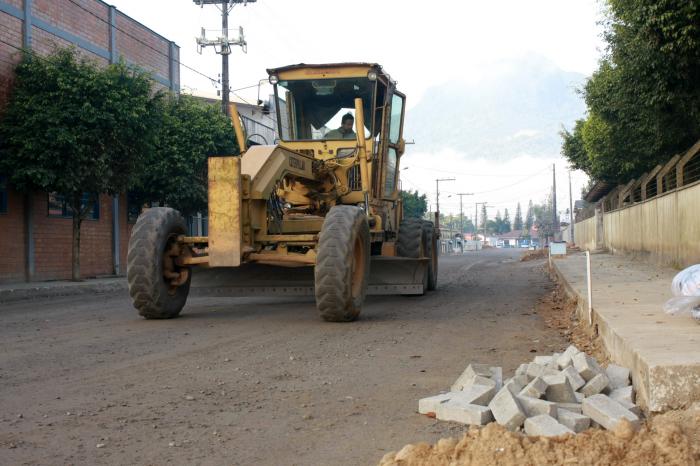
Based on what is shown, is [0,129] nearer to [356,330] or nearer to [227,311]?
[227,311]

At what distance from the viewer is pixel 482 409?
12.8ft

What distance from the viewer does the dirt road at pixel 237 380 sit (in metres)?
3.73

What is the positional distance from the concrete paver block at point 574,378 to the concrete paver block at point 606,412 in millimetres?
328

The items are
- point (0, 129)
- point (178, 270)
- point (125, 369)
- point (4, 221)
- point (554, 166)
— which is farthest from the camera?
point (554, 166)

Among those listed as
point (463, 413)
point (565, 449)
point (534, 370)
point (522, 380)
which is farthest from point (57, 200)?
point (565, 449)

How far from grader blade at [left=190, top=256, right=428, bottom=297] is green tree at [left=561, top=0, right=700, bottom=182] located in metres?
5.62

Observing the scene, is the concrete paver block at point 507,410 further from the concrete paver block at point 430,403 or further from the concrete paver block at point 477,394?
the concrete paver block at point 430,403

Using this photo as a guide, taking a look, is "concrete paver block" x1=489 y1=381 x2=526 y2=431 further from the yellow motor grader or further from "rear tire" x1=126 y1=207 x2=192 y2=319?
"rear tire" x1=126 y1=207 x2=192 y2=319

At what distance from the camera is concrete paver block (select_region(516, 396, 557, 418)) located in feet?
12.3

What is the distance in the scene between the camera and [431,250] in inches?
523

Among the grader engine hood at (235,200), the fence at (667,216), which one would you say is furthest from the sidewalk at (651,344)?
the fence at (667,216)

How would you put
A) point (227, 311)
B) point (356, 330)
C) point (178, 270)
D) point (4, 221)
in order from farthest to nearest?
point (4, 221) < point (227, 311) < point (178, 270) < point (356, 330)

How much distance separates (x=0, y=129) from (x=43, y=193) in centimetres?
323

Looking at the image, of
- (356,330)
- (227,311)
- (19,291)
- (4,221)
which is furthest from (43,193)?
(356,330)
